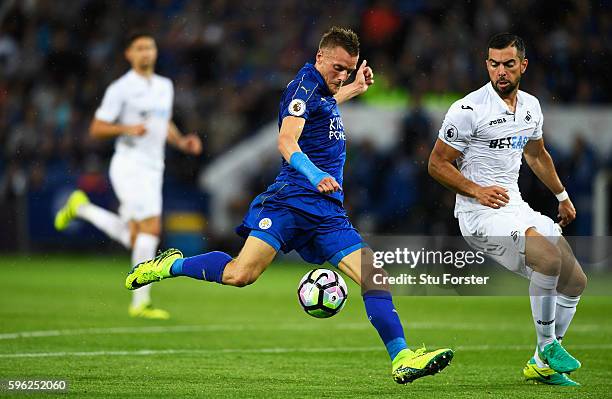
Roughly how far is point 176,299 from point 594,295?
5367mm

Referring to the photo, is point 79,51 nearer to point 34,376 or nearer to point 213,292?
point 213,292

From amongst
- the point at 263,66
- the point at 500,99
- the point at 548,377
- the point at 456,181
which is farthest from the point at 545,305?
the point at 263,66

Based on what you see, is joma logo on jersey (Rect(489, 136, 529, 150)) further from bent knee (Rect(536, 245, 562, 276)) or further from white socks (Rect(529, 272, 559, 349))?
white socks (Rect(529, 272, 559, 349))

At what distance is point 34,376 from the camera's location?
24.6 feet

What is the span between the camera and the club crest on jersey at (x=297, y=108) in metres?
7.28

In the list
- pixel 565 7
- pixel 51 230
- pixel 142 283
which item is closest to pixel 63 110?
pixel 51 230

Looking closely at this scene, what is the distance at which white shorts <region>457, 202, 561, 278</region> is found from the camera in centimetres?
780

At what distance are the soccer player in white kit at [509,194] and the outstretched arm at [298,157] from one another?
1243 mm

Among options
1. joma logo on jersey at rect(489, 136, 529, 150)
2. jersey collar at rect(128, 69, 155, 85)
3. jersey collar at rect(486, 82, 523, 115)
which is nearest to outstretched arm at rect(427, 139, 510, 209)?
joma logo on jersey at rect(489, 136, 529, 150)

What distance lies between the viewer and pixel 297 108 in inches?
287

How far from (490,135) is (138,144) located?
16.2 feet

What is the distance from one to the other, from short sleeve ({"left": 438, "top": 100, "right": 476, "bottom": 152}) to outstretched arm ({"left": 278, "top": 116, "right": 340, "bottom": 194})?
3.95ft

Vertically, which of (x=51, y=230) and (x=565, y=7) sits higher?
(x=565, y=7)

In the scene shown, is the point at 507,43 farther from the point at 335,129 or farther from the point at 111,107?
the point at 111,107
